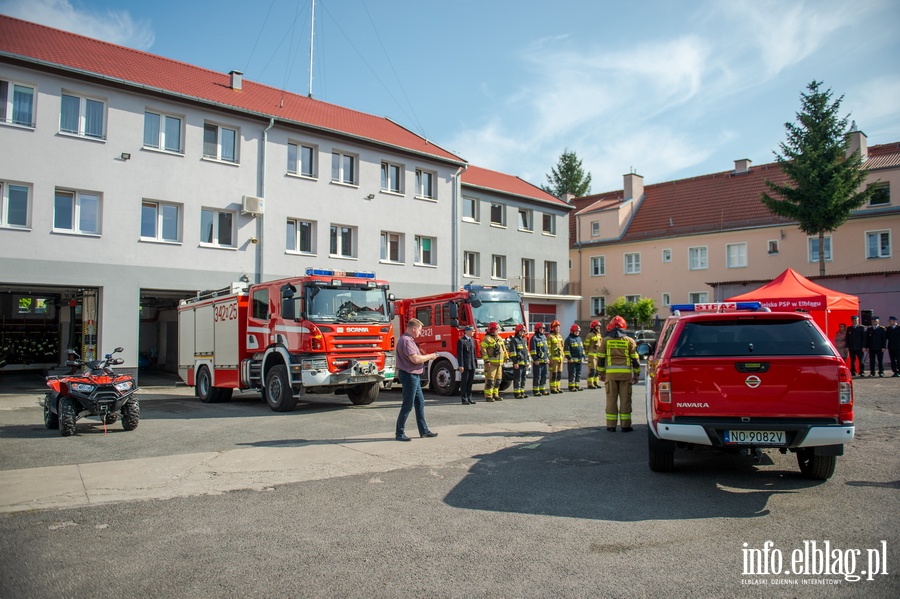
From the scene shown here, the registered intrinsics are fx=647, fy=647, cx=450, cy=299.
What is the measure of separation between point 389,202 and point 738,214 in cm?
2410

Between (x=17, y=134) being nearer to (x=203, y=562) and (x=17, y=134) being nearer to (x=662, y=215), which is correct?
(x=203, y=562)

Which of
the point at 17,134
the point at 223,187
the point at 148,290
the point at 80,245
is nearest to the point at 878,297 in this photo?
the point at 223,187

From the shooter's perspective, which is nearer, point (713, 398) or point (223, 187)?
point (713, 398)

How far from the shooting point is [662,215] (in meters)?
43.7

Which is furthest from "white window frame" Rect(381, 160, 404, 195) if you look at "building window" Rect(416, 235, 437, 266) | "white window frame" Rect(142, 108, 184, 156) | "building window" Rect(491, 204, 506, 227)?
"white window frame" Rect(142, 108, 184, 156)

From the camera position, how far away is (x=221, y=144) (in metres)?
22.2

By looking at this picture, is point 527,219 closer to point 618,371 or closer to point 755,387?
point 618,371

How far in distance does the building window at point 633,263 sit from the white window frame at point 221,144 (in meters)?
28.7

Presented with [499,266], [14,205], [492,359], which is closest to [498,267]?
[499,266]

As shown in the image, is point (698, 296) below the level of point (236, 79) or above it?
below

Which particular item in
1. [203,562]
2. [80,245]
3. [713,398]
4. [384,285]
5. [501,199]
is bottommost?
[203,562]

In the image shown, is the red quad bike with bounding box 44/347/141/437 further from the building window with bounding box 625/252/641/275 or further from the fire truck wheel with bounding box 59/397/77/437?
the building window with bounding box 625/252/641/275

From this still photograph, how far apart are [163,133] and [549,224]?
22134 mm

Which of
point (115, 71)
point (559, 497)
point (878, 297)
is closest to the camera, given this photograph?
point (559, 497)
